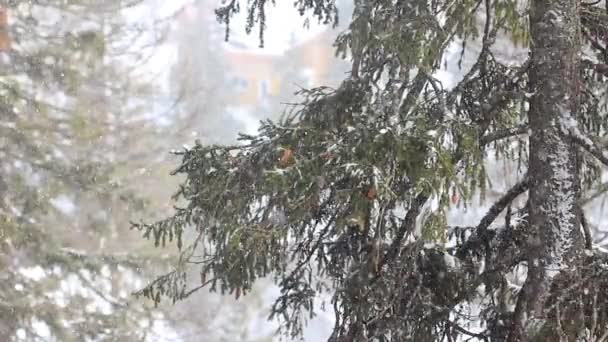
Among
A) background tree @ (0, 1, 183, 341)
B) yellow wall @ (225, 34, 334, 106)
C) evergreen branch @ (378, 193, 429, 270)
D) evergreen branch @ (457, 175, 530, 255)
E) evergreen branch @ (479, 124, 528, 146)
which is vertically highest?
yellow wall @ (225, 34, 334, 106)

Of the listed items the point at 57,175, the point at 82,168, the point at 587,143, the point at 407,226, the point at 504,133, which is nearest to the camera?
the point at 587,143

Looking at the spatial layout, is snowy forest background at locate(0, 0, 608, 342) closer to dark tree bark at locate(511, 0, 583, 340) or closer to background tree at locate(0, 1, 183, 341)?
background tree at locate(0, 1, 183, 341)

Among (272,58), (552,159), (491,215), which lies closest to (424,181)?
(552,159)

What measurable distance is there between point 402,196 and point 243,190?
0.87m

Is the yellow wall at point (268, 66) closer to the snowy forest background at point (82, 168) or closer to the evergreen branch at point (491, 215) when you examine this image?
the snowy forest background at point (82, 168)

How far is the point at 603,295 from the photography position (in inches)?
124

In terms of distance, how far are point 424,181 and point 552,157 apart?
0.67 meters

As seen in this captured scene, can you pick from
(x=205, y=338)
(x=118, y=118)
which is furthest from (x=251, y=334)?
(x=118, y=118)

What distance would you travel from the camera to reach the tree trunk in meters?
3.17

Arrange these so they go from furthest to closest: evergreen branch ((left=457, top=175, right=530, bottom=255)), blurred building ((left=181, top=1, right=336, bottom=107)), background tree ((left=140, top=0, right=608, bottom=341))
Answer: blurred building ((left=181, top=1, right=336, bottom=107)) → evergreen branch ((left=457, top=175, right=530, bottom=255)) → background tree ((left=140, top=0, right=608, bottom=341))

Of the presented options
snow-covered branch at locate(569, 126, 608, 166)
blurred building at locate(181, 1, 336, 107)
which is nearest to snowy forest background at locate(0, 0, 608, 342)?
snow-covered branch at locate(569, 126, 608, 166)

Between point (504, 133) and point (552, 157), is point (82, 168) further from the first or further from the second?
point (552, 157)

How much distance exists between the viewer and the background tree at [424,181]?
3.08 metres

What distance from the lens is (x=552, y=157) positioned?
3.21m
